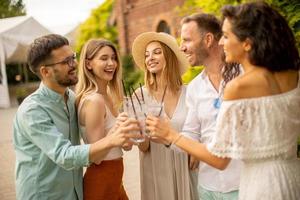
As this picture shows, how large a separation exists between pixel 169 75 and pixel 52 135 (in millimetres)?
1241

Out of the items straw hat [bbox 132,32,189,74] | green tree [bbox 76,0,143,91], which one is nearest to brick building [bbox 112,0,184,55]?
green tree [bbox 76,0,143,91]

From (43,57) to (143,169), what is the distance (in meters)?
1.15

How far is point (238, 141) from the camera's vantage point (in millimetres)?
1868

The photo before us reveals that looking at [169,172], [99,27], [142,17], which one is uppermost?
[142,17]

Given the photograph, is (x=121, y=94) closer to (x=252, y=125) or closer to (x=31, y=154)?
(x=31, y=154)

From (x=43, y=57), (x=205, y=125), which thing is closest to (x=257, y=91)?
(x=205, y=125)

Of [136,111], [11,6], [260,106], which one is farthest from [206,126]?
[11,6]

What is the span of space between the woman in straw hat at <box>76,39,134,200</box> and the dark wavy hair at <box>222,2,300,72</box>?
40.2 inches

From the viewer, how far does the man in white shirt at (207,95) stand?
2.44m

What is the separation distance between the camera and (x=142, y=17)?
50.5ft

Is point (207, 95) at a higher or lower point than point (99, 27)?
lower

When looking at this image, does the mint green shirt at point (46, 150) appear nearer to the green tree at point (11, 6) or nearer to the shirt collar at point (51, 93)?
the shirt collar at point (51, 93)

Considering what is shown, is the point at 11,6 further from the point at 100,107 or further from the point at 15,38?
the point at 15,38

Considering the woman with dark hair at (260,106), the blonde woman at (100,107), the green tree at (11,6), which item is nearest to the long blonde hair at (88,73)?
the blonde woman at (100,107)
